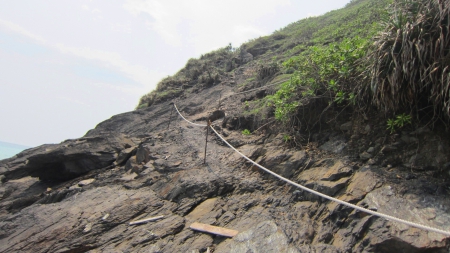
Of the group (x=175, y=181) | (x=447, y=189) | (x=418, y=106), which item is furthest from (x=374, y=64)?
(x=175, y=181)

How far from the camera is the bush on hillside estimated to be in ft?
12.3

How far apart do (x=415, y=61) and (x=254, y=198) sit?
315 cm

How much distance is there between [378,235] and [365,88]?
2457 millimetres

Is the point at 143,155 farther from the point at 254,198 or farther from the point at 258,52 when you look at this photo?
the point at 258,52

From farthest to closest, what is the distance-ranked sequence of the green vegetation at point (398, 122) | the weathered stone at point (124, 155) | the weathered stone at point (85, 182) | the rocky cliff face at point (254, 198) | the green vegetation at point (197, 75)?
the green vegetation at point (197, 75) < the weathered stone at point (124, 155) < the weathered stone at point (85, 182) < the green vegetation at point (398, 122) < the rocky cliff face at point (254, 198)

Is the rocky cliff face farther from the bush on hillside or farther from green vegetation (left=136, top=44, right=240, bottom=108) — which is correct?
green vegetation (left=136, top=44, right=240, bottom=108)

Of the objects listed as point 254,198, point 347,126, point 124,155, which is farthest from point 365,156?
point 124,155

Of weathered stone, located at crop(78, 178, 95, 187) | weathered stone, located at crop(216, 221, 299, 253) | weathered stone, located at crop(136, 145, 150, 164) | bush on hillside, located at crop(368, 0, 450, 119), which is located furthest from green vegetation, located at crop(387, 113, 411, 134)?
weathered stone, located at crop(78, 178, 95, 187)

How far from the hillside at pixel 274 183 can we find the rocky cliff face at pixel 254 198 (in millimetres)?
19

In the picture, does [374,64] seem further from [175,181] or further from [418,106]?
[175,181]

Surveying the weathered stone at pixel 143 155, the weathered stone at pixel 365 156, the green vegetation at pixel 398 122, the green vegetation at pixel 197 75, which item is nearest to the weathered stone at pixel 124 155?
the weathered stone at pixel 143 155

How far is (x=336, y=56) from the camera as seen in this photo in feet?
18.7

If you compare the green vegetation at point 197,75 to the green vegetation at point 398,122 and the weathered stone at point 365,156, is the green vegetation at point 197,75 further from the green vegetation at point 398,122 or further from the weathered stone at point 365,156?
the green vegetation at point 398,122

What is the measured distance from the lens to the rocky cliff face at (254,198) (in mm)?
3410
